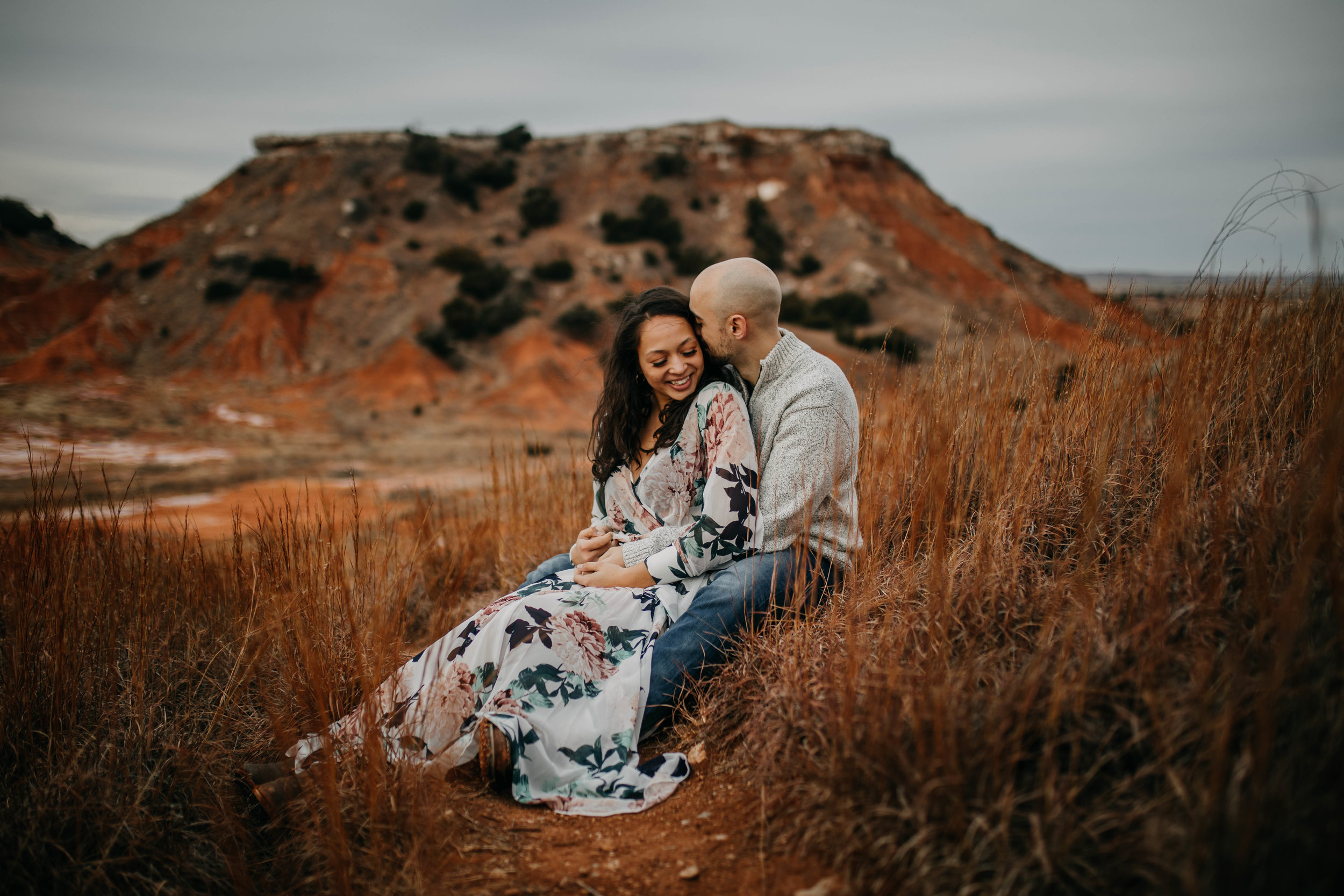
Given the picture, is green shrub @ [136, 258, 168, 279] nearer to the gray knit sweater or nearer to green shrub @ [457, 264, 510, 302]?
green shrub @ [457, 264, 510, 302]

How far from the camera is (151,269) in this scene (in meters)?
24.0

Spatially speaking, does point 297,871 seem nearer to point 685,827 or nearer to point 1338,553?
point 685,827

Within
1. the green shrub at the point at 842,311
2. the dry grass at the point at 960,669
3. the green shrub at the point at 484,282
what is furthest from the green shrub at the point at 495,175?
the dry grass at the point at 960,669

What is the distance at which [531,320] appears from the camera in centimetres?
2145

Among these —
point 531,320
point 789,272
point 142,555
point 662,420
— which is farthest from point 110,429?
point 789,272

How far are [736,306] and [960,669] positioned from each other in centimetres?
135

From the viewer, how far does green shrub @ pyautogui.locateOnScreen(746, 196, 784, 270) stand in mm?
25641

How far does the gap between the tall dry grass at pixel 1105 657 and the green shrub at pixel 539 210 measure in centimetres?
2589

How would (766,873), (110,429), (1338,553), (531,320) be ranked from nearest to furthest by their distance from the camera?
(1338,553), (766,873), (110,429), (531,320)

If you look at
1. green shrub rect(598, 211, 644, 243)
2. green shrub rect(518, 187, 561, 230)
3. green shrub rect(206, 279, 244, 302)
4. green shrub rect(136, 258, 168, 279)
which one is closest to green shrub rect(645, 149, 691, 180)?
green shrub rect(598, 211, 644, 243)

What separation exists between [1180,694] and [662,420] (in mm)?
1645

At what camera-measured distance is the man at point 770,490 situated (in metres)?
2.23

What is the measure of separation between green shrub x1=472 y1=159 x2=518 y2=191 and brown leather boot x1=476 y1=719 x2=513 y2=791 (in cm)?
2958

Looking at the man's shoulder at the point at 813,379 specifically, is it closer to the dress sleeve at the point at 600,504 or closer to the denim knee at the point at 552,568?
the dress sleeve at the point at 600,504
